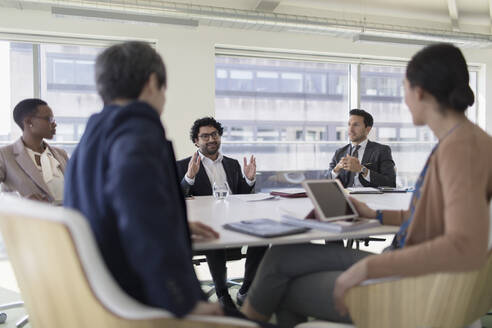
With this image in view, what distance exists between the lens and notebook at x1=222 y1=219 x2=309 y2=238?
61.7 inches

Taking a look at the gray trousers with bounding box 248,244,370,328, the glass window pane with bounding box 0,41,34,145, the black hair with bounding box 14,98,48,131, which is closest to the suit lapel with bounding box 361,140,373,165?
the gray trousers with bounding box 248,244,370,328

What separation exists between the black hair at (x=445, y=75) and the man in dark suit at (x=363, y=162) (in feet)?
7.53

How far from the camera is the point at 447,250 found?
1.17m

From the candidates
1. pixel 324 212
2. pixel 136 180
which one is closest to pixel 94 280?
pixel 136 180

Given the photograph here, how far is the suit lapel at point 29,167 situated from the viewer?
2.94 m

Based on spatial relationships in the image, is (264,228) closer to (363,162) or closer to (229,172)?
(229,172)

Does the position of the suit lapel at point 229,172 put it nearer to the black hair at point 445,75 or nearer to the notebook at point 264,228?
the notebook at point 264,228

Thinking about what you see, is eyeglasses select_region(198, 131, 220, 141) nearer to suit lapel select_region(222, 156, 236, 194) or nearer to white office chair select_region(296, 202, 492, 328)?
suit lapel select_region(222, 156, 236, 194)

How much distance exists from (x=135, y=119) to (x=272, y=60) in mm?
5563

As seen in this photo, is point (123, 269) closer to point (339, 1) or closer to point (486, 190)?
point (486, 190)

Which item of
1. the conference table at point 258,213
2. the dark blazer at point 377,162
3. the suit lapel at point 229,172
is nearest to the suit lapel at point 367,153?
the dark blazer at point 377,162

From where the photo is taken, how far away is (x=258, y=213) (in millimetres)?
2121

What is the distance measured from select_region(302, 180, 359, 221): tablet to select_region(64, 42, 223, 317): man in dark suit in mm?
691

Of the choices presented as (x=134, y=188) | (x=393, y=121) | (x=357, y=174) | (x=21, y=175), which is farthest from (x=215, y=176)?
(x=393, y=121)
